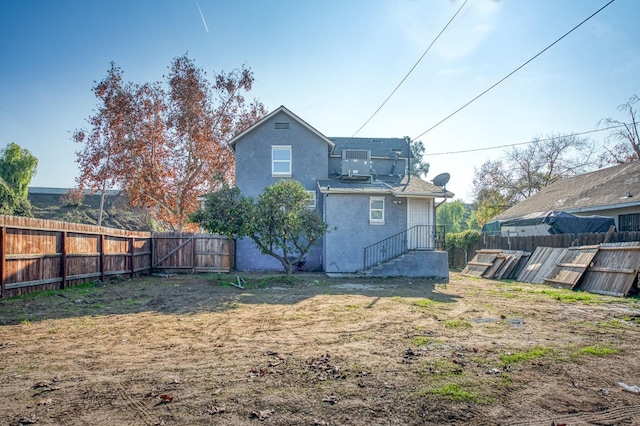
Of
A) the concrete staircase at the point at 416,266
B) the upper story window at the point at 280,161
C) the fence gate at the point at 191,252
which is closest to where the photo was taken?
the concrete staircase at the point at 416,266

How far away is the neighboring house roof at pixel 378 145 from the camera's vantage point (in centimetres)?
2078

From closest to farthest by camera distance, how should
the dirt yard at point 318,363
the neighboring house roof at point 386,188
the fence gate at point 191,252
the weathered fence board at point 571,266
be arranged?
the dirt yard at point 318,363
the weathered fence board at point 571,266
the neighboring house roof at point 386,188
the fence gate at point 191,252

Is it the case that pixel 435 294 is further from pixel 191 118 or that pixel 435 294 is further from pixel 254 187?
pixel 191 118

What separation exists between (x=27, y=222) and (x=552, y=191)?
91.2 ft

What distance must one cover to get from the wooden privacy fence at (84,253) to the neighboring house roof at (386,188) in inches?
226

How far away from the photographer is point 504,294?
11.2 metres

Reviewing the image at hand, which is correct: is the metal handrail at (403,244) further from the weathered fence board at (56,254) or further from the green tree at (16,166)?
the green tree at (16,166)

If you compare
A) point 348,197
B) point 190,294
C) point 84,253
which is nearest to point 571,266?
point 348,197

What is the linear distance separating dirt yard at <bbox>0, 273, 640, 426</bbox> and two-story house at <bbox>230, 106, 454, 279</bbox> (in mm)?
A: 7010

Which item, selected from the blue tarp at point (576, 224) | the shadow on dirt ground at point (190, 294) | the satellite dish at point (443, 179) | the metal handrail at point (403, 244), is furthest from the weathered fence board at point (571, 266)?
the satellite dish at point (443, 179)

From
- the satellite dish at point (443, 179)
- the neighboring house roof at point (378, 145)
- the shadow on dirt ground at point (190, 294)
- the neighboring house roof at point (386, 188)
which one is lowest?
the shadow on dirt ground at point (190, 294)

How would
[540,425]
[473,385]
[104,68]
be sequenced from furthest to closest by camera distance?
[104,68], [473,385], [540,425]

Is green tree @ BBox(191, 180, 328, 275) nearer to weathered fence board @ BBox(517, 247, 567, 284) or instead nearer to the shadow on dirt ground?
the shadow on dirt ground

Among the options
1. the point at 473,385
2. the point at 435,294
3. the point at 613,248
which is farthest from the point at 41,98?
the point at 613,248
